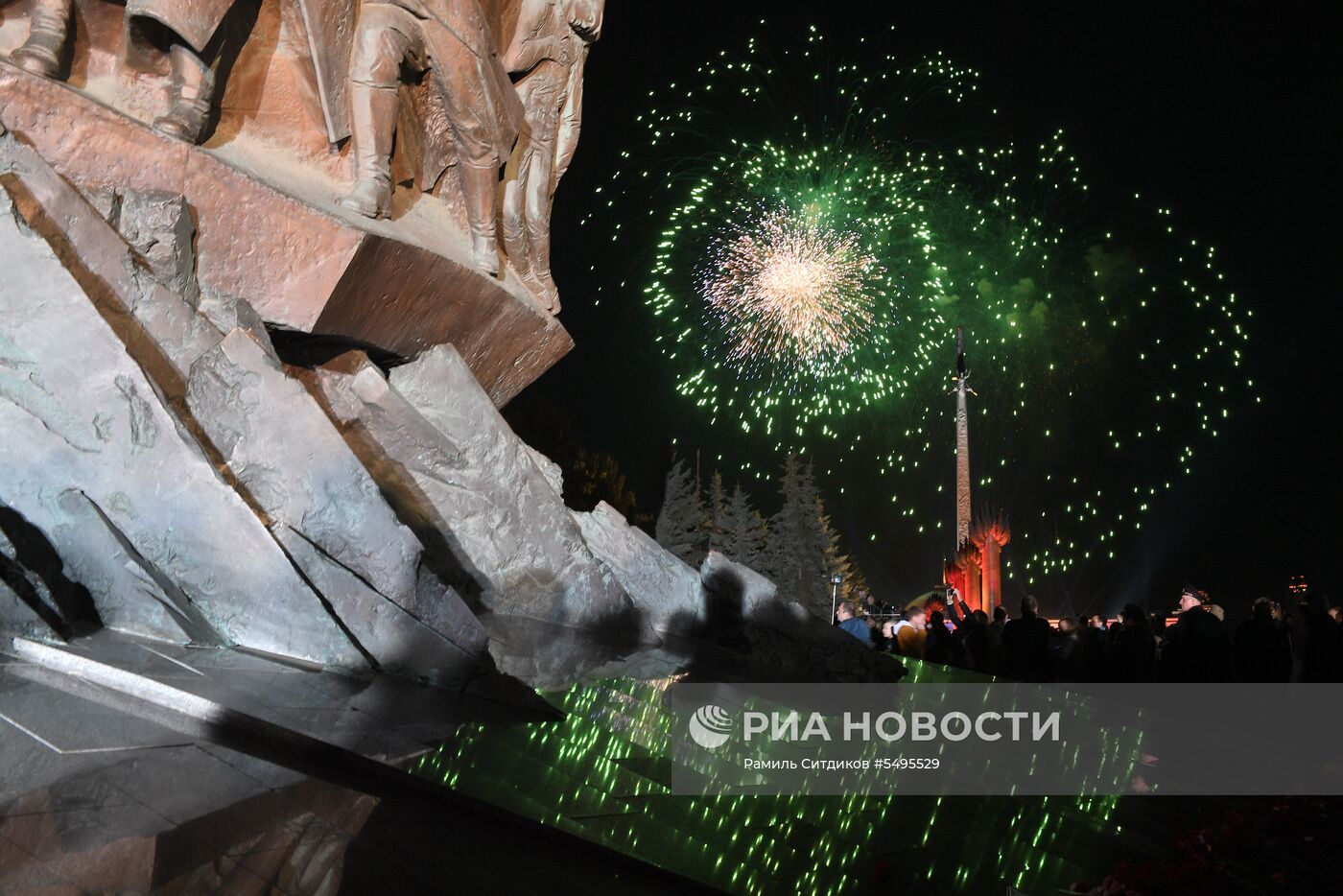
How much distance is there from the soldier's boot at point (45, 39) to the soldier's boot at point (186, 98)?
49 centimetres

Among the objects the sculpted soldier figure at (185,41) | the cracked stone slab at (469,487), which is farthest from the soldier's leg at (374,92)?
the cracked stone slab at (469,487)

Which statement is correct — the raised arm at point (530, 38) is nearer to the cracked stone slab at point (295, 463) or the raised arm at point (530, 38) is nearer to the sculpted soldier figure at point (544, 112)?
the sculpted soldier figure at point (544, 112)

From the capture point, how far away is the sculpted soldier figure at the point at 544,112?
24.0ft

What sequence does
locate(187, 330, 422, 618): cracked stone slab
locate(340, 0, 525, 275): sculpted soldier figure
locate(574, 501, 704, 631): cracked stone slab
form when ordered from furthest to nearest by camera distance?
locate(574, 501, 704, 631): cracked stone slab → locate(340, 0, 525, 275): sculpted soldier figure → locate(187, 330, 422, 618): cracked stone slab

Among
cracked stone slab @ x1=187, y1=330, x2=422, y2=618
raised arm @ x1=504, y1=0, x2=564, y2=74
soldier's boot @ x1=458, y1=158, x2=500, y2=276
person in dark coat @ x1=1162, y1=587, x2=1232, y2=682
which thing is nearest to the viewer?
cracked stone slab @ x1=187, y1=330, x2=422, y2=618

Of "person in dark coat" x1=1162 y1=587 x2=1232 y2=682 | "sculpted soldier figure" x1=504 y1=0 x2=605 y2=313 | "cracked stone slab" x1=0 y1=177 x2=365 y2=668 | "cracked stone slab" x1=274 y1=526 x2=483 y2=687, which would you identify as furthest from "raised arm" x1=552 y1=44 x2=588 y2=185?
"person in dark coat" x1=1162 y1=587 x2=1232 y2=682

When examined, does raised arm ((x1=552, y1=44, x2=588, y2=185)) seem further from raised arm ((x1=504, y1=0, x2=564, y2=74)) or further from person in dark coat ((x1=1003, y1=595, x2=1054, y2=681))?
person in dark coat ((x1=1003, y1=595, x2=1054, y2=681))

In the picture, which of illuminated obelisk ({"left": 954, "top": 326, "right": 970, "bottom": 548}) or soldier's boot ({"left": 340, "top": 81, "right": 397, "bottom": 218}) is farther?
illuminated obelisk ({"left": 954, "top": 326, "right": 970, "bottom": 548})

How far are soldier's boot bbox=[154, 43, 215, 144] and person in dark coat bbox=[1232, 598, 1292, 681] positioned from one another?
6.34 meters

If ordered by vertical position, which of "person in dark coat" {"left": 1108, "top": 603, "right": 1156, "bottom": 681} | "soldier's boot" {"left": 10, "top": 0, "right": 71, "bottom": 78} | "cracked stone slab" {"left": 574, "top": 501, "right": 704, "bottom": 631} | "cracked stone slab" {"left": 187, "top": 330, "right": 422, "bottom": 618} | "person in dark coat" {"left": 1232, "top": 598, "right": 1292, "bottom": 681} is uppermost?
"person in dark coat" {"left": 1232, "top": 598, "right": 1292, "bottom": 681}

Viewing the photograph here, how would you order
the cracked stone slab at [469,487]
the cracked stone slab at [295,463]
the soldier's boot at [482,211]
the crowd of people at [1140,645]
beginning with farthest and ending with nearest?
the soldier's boot at [482,211], the cracked stone slab at [469,487], the crowd of people at [1140,645], the cracked stone slab at [295,463]

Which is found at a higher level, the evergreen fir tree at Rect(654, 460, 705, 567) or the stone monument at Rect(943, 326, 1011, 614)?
the stone monument at Rect(943, 326, 1011, 614)

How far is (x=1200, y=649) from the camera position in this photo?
19.2 ft

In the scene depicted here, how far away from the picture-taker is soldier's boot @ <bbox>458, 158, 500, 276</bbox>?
22.7 feet
